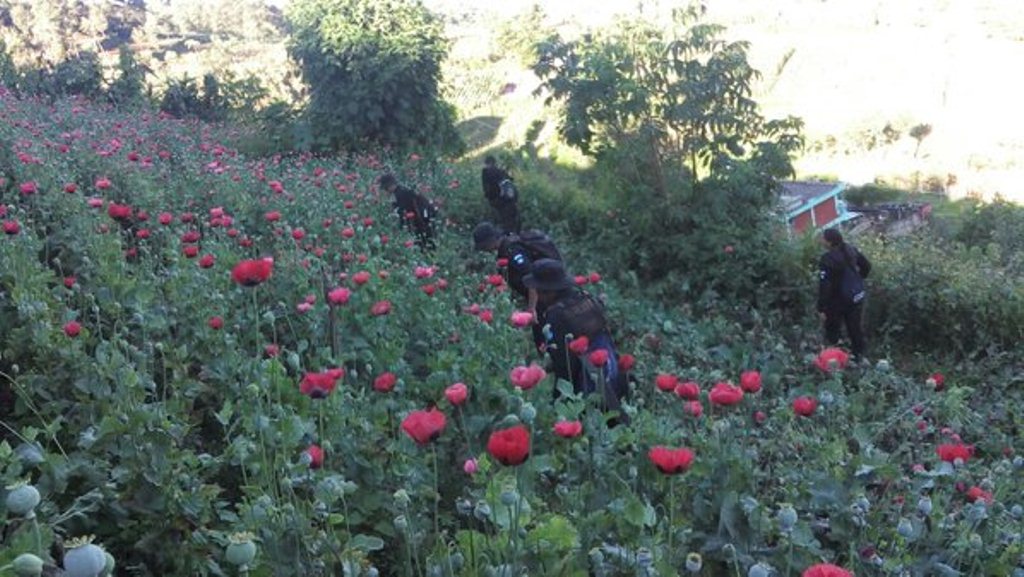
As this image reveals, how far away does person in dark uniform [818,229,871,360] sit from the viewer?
20.6 feet

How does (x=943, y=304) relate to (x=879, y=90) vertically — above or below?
above

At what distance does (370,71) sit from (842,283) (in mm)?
7702

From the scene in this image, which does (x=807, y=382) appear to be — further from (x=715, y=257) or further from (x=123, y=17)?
(x=123, y=17)

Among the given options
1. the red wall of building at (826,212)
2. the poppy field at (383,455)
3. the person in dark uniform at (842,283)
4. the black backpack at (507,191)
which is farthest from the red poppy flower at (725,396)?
the red wall of building at (826,212)

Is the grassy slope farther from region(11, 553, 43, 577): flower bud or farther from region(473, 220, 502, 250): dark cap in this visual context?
region(11, 553, 43, 577): flower bud

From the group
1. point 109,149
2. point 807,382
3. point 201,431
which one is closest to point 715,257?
point 807,382

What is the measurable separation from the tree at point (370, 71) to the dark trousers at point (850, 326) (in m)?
6.94

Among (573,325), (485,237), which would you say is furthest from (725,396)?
(485,237)

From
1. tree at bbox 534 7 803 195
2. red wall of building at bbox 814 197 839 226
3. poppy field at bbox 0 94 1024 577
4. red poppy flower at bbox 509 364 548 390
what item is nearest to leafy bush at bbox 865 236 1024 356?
tree at bbox 534 7 803 195

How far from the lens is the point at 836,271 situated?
632cm

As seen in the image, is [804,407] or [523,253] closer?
[804,407]

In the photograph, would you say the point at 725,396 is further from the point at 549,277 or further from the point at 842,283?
the point at 842,283

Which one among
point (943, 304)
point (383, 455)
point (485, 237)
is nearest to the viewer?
point (383, 455)

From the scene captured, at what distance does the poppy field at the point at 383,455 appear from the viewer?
175cm
